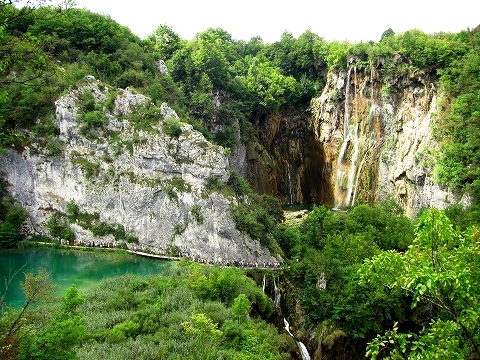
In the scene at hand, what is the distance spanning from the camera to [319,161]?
50.4 meters

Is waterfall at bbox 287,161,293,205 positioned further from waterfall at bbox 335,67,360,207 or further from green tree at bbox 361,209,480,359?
green tree at bbox 361,209,480,359

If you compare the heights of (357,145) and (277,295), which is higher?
(357,145)

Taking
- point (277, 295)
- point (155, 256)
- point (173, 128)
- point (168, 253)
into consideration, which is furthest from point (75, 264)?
point (277, 295)

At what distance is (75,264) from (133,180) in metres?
8.51

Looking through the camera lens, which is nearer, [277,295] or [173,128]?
[277,295]

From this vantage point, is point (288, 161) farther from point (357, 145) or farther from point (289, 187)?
point (357, 145)

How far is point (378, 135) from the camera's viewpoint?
43844 millimetres

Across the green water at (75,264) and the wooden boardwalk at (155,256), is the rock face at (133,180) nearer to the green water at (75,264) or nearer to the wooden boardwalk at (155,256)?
the wooden boardwalk at (155,256)

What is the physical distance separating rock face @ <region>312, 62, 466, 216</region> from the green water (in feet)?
80.8

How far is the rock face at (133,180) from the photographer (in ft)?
102

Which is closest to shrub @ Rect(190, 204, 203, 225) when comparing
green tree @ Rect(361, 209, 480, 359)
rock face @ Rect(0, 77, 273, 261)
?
rock face @ Rect(0, 77, 273, 261)

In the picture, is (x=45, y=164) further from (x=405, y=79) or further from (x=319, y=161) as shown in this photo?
(x=405, y=79)

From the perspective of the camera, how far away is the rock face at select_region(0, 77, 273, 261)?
102 feet

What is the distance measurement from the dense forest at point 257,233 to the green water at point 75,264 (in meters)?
3.67
